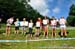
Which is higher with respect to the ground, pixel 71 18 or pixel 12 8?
pixel 12 8

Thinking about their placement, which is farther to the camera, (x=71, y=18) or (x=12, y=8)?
(x=71, y=18)

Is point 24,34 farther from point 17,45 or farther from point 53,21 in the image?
point 17,45

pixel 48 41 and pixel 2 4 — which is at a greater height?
pixel 2 4

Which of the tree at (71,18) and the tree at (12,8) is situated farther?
the tree at (71,18)

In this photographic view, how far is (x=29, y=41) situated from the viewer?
3312 centimetres

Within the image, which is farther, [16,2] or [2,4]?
[16,2]

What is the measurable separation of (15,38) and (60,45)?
634 centimetres

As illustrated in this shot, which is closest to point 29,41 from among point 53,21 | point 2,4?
point 53,21

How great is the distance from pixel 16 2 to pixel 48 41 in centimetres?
6793

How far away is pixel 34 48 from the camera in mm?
28062

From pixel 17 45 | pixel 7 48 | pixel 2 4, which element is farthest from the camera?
pixel 2 4

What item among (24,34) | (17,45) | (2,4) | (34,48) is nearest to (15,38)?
(24,34)

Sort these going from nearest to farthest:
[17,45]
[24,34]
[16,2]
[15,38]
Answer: [17,45] → [15,38] → [24,34] → [16,2]

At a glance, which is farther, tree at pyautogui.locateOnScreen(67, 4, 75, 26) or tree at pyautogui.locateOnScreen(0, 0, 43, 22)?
tree at pyautogui.locateOnScreen(67, 4, 75, 26)
